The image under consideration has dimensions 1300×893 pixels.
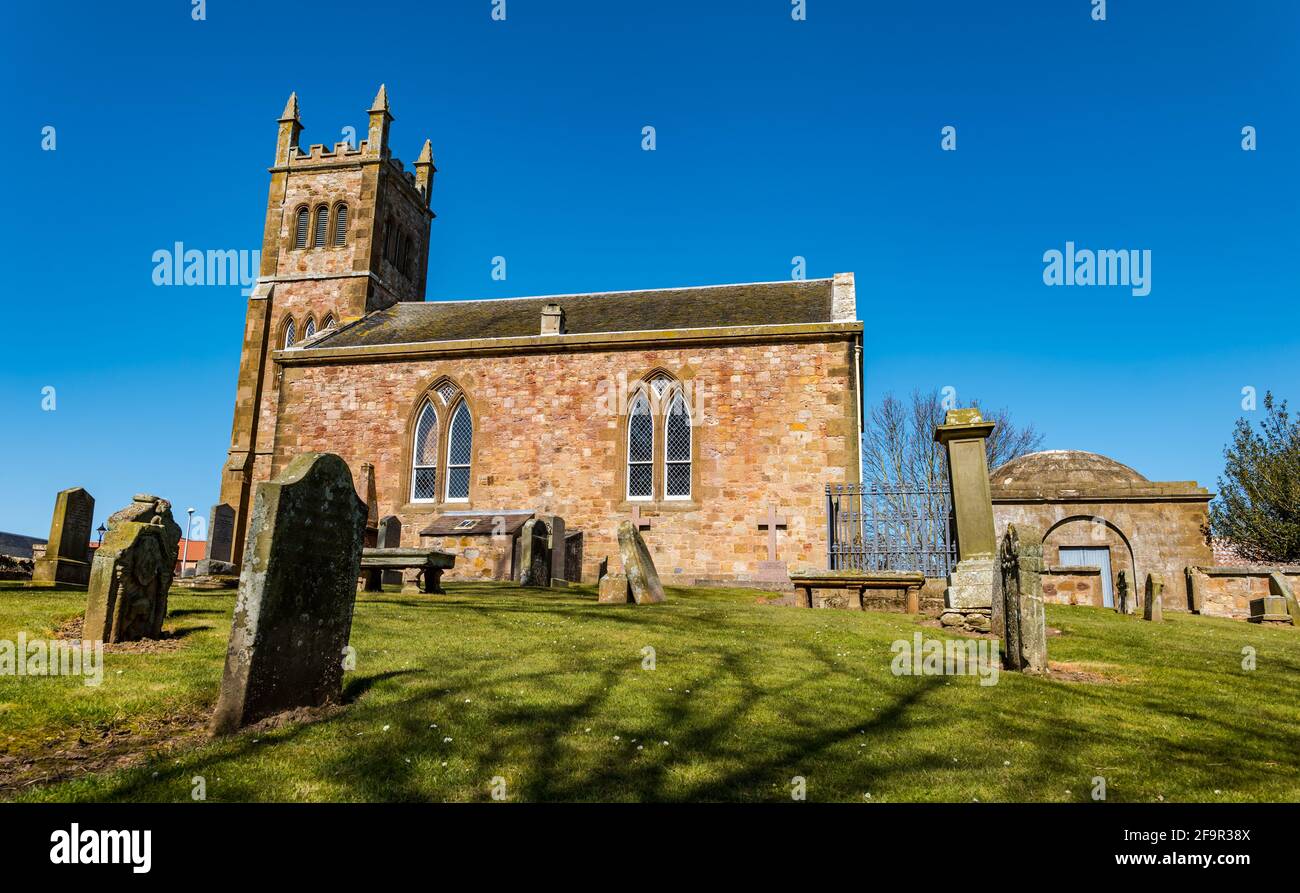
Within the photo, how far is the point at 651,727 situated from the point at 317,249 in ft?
113

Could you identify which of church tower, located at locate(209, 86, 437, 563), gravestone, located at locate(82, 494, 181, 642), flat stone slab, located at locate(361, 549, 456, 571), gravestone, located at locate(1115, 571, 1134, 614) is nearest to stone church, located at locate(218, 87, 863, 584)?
flat stone slab, located at locate(361, 549, 456, 571)

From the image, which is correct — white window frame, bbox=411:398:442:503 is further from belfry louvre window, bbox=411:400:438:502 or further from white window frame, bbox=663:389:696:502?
white window frame, bbox=663:389:696:502

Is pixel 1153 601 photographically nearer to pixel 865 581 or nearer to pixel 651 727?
pixel 865 581

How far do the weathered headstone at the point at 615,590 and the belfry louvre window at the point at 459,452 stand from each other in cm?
1181

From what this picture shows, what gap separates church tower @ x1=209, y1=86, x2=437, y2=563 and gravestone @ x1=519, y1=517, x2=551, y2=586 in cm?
1815

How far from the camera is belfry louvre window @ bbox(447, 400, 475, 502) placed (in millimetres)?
25547

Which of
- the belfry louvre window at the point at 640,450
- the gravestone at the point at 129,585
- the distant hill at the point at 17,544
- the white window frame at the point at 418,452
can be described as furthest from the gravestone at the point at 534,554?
the distant hill at the point at 17,544

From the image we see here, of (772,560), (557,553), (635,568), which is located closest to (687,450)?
(772,560)

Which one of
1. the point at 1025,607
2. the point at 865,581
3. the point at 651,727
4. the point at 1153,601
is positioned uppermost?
the point at 865,581

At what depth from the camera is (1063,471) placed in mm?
24453

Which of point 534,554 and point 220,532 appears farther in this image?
point 220,532

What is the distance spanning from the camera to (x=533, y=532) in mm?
19109
